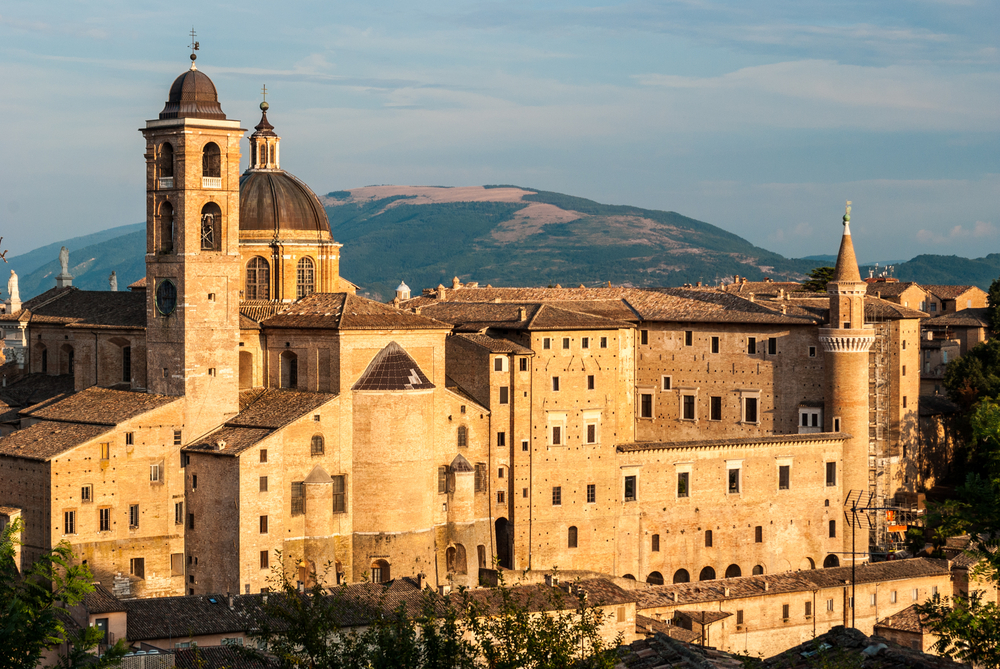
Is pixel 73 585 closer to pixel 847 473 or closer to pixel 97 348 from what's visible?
pixel 97 348

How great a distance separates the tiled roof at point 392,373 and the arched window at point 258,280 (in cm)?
715

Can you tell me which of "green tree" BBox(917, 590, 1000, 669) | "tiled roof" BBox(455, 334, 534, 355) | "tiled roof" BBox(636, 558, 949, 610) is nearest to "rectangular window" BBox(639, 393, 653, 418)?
"tiled roof" BBox(455, 334, 534, 355)

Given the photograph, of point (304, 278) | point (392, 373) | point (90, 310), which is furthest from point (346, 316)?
point (90, 310)

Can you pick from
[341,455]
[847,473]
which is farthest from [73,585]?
[847,473]

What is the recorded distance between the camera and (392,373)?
4525 cm

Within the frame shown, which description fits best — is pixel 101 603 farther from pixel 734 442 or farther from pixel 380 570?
pixel 734 442

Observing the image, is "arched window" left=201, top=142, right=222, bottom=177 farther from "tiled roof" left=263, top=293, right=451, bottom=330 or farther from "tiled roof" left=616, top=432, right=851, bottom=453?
"tiled roof" left=616, top=432, right=851, bottom=453

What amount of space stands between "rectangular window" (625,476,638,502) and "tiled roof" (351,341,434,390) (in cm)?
769

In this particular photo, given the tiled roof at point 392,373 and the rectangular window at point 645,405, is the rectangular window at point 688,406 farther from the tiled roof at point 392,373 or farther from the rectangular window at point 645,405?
the tiled roof at point 392,373

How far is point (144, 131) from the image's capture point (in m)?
46.2

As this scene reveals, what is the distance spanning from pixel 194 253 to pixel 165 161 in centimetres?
323

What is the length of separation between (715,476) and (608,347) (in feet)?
18.5

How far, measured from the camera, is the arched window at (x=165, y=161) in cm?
4594

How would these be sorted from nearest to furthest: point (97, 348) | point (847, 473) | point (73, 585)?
1. point (73, 585)
2. point (97, 348)
3. point (847, 473)
